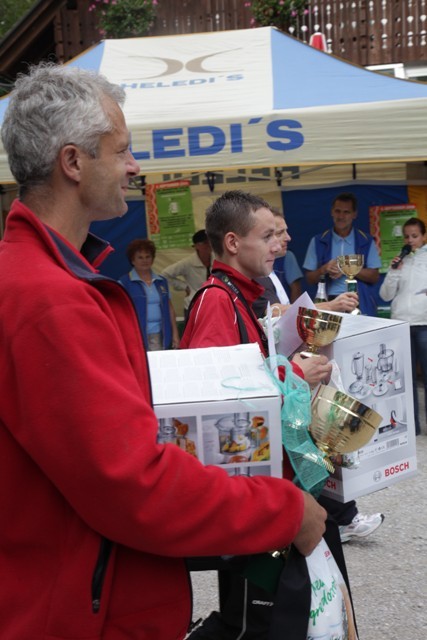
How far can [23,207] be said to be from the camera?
1342 millimetres

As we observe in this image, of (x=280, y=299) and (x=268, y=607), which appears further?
(x=280, y=299)

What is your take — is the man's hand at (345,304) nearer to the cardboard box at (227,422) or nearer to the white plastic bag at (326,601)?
the white plastic bag at (326,601)

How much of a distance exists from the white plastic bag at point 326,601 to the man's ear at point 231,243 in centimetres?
140

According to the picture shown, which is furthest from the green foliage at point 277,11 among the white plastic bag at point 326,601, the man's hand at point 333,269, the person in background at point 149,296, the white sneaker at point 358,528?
the white plastic bag at point 326,601

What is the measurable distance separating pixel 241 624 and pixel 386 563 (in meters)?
2.06

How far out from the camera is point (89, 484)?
3.87 feet

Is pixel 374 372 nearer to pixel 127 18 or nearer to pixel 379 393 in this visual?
pixel 379 393

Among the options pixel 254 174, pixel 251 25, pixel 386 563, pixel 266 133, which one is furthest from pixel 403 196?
pixel 251 25

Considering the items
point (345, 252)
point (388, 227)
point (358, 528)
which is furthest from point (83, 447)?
point (388, 227)

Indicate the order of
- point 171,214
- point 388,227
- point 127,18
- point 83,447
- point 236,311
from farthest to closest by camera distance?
point 127,18, point 171,214, point 388,227, point 236,311, point 83,447

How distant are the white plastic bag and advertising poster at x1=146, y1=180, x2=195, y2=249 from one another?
21.6 feet

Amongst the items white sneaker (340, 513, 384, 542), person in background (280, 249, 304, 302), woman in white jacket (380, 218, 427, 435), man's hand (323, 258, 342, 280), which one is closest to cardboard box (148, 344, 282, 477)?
white sneaker (340, 513, 384, 542)

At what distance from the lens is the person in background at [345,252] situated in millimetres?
6918

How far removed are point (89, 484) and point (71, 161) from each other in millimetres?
581
